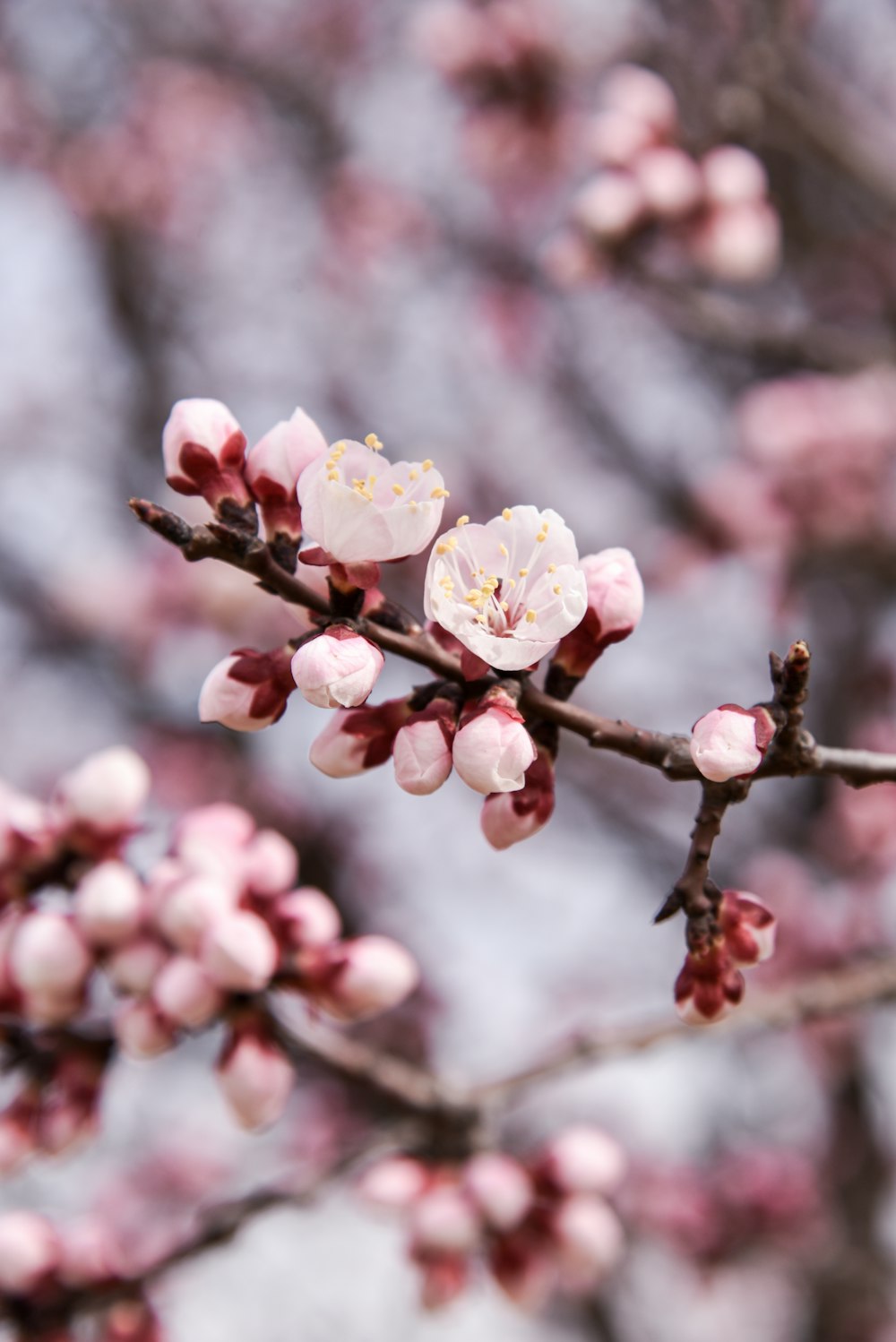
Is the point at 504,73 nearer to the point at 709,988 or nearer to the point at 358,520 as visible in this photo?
the point at 358,520

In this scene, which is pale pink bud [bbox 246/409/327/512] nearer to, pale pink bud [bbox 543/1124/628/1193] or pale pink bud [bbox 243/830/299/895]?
pale pink bud [bbox 243/830/299/895]

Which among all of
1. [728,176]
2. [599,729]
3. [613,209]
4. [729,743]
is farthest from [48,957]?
[728,176]

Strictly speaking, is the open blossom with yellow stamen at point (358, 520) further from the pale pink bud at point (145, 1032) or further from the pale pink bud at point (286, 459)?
the pale pink bud at point (145, 1032)

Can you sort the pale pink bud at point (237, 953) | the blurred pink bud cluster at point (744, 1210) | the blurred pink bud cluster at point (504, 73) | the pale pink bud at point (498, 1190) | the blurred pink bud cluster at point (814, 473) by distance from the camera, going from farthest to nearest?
the blurred pink bud cluster at point (814, 473) → the blurred pink bud cluster at point (504, 73) → the blurred pink bud cluster at point (744, 1210) → the pale pink bud at point (498, 1190) → the pale pink bud at point (237, 953)

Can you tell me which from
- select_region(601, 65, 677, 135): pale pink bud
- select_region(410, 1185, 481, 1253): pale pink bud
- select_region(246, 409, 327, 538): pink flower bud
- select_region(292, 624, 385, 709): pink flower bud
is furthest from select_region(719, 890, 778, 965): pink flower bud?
select_region(601, 65, 677, 135): pale pink bud

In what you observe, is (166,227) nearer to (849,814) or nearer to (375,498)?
(849,814)

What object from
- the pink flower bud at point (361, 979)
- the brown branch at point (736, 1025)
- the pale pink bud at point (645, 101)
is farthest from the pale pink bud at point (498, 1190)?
the pale pink bud at point (645, 101)

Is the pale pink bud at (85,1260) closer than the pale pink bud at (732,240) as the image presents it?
Yes

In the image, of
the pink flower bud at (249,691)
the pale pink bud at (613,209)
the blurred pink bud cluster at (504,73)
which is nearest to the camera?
the pink flower bud at (249,691)
